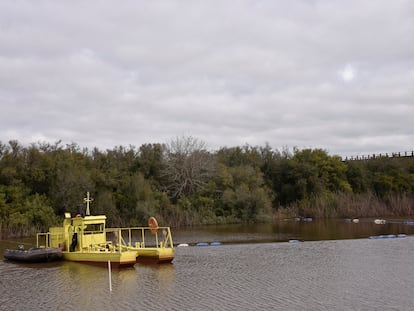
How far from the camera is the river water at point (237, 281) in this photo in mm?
17578

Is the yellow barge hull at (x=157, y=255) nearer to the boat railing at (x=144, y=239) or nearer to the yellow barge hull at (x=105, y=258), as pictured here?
the boat railing at (x=144, y=239)

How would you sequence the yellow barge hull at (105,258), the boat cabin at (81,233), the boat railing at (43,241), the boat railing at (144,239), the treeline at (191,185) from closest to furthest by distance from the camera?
the yellow barge hull at (105,258), the boat railing at (144,239), the boat cabin at (81,233), the boat railing at (43,241), the treeline at (191,185)

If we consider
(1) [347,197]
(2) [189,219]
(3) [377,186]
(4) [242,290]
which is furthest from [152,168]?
(4) [242,290]

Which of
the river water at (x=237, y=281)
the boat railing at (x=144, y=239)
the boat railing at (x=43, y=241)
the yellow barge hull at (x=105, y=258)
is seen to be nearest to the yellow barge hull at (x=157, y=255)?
the boat railing at (x=144, y=239)

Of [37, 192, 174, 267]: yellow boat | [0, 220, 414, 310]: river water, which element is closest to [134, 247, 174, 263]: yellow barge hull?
[37, 192, 174, 267]: yellow boat

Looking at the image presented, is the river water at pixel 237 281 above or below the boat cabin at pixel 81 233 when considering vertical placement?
below

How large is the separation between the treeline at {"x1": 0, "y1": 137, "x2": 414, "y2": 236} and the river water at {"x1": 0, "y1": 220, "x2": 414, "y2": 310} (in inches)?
1044

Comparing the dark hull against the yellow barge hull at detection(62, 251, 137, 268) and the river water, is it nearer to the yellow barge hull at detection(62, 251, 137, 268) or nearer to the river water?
the river water

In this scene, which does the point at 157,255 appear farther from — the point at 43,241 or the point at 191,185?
the point at 191,185

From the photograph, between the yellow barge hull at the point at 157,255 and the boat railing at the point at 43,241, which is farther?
the boat railing at the point at 43,241

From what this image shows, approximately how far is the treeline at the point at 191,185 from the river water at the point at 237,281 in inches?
1044

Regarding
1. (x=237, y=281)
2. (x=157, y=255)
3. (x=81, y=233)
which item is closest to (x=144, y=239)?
(x=81, y=233)

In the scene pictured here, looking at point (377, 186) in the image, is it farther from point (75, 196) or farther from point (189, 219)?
point (75, 196)

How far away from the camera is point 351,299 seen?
1761 cm
